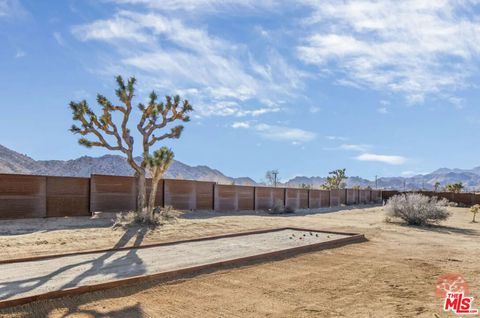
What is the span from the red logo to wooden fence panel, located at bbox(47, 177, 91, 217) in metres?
17.3

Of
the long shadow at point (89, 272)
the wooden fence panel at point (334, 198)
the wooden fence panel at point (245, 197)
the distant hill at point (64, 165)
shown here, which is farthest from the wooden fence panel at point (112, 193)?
the distant hill at point (64, 165)

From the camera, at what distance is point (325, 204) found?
45.8 metres

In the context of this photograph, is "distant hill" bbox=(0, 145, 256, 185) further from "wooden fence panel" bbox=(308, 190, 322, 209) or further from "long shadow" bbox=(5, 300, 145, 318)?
"long shadow" bbox=(5, 300, 145, 318)

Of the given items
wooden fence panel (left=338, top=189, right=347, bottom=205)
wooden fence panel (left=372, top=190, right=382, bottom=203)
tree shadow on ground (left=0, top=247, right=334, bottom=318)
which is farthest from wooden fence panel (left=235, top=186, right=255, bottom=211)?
wooden fence panel (left=372, top=190, right=382, bottom=203)

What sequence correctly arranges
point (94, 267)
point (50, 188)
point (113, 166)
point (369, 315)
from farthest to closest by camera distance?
1. point (113, 166)
2. point (50, 188)
3. point (94, 267)
4. point (369, 315)

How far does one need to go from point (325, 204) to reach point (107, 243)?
34.8 metres

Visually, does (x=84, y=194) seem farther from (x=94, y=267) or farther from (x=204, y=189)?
(x=94, y=267)

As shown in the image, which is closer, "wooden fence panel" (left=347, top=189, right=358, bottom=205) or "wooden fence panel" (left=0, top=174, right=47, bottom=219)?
"wooden fence panel" (left=0, top=174, right=47, bottom=219)

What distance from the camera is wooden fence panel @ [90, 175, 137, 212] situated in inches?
879

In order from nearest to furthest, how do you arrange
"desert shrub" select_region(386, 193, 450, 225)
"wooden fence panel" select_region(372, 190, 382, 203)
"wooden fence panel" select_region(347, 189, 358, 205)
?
"desert shrub" select_region(386, 193, 450, 225) → "wooden fence panel" select_region(347, 189, 358, 205) → "wooden fence panel" select_region(372, 190, 382, 203)

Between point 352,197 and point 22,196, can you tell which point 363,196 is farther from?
point 22,196

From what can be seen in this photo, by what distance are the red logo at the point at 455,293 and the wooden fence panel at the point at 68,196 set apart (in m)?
17.3

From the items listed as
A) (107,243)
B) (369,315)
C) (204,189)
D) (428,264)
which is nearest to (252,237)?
(107,243)

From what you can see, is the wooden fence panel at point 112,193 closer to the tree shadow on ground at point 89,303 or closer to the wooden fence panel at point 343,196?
the tree shadow on ground at point 89,303
